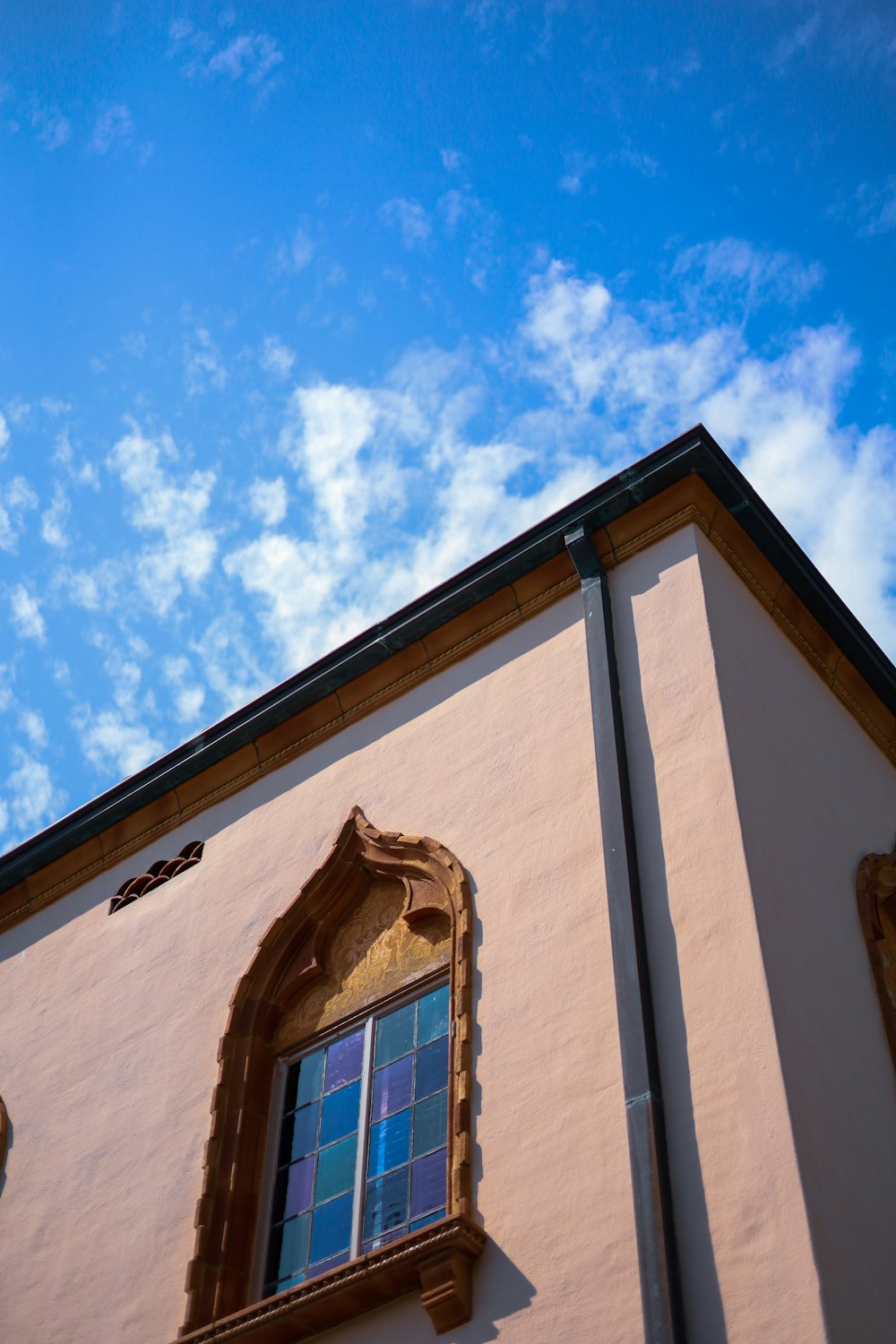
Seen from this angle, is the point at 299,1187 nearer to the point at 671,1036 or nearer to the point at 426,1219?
the point at 426,1219

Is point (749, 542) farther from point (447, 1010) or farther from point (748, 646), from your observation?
point (447, 1010)

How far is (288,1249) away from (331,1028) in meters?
1.14

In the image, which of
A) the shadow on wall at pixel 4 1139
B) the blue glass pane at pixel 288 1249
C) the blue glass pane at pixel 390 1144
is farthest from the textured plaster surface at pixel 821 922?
the shadow on wall at pixel 4 1139

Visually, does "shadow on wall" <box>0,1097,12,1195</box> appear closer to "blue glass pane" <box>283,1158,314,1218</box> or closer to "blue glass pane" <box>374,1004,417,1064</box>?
"blue glass pane" <box>283,1158,314,1218</box>

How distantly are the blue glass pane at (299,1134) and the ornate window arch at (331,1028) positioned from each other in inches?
3.7

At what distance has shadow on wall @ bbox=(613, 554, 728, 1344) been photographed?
5438 millimetres

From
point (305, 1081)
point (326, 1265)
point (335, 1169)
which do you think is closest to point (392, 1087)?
point (335, 1169)

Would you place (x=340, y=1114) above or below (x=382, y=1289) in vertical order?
above

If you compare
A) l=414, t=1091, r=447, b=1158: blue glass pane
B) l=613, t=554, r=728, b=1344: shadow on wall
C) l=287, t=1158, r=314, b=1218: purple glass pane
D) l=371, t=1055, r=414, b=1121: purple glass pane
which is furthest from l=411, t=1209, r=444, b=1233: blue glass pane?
l=613, t=554, r=728, b=1344: shadow on wall

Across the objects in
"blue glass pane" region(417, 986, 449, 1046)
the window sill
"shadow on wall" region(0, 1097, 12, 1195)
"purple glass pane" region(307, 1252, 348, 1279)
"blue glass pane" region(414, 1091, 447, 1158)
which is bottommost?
the window sill

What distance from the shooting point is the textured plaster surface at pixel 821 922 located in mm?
5547

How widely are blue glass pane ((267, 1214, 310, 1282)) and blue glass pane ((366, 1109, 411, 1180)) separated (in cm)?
44

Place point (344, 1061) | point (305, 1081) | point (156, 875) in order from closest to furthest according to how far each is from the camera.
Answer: point (344, 1061)
point (305, 1081)
point (156, 875)

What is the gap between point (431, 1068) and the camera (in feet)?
23.8
